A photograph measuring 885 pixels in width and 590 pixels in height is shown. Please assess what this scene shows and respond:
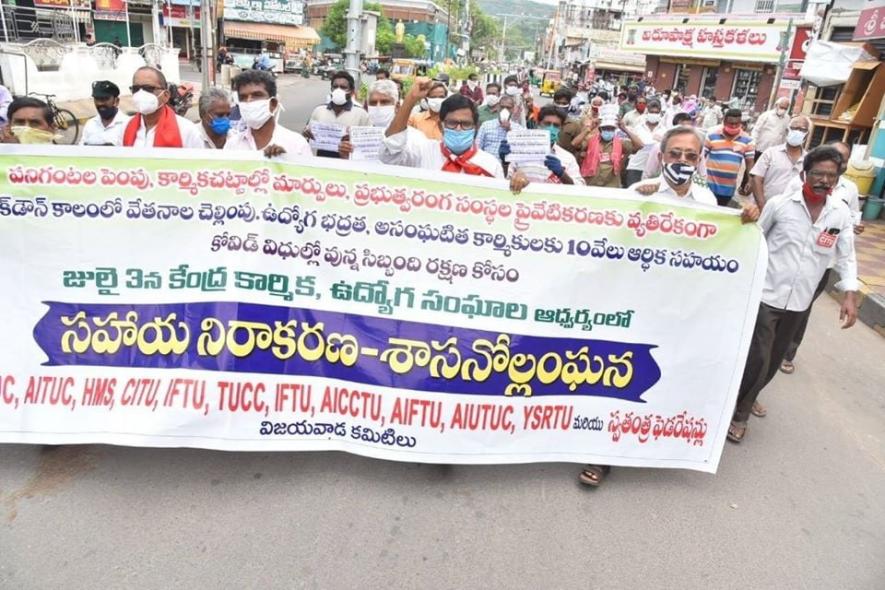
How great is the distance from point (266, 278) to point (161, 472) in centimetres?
104

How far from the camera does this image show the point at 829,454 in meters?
3.71

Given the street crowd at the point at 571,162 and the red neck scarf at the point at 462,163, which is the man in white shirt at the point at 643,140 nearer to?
the street crowd at the point at 571,162

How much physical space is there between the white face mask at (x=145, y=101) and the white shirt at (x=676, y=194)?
9.67 feet

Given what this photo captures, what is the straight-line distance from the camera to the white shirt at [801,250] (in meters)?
3.51

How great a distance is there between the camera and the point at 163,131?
4008 millimetres

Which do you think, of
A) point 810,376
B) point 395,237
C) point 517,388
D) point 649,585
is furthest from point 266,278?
point 810,376

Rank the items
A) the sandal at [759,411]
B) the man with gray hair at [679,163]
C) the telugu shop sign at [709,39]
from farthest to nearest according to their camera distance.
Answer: the telugu shop sign at [709,39], the sandal at [759,411], the man with gray hair at [679,163]

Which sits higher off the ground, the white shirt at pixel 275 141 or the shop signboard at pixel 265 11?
the shop signboard at pixel 265 11

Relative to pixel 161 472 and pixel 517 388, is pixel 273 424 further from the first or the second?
pixel 517 388

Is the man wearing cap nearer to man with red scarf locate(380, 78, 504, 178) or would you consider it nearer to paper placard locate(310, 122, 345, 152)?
paper placard locate(310, 122, 345, 152)

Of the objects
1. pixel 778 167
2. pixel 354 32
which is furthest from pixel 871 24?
pixel 354 32

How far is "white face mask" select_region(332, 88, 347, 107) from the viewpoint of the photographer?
5836 millimetres

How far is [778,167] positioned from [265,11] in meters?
51.1

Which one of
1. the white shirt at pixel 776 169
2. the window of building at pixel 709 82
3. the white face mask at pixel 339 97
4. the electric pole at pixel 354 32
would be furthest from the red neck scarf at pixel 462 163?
the window of building at pixel 709 82
